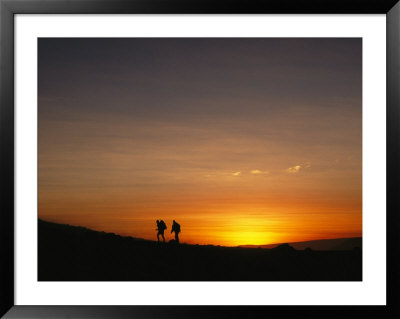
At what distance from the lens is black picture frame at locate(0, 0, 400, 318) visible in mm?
1953

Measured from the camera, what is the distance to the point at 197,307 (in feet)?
6.47

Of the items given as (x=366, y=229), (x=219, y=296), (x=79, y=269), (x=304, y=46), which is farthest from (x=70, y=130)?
(x=366, y=229)

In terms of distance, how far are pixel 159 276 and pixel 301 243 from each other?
694mm

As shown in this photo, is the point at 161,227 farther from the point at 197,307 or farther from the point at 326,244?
the point at 326,244

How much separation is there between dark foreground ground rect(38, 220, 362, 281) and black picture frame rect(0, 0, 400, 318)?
0.16 metres

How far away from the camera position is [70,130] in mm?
2248

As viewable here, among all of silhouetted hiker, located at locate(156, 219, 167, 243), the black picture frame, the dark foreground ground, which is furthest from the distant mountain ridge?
silhouetted hiker, located at locate(156, 219, 167, 243)

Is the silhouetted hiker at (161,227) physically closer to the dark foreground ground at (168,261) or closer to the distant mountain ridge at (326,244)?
the dark foreground ground at (168,261)

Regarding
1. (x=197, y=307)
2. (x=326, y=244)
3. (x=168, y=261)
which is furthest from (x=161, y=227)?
(x=326, y=244)

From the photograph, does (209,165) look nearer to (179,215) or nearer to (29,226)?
(179,215)

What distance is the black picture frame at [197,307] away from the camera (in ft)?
6.41

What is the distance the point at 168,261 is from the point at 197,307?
368 mm

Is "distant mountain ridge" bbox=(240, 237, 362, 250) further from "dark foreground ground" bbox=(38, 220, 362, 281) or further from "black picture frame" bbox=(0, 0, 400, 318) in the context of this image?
"black picture frame" bbox=(0, 0, 400, 318)

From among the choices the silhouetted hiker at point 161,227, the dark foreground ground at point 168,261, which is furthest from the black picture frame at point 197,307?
the silhouetted hiker at point 161,227
